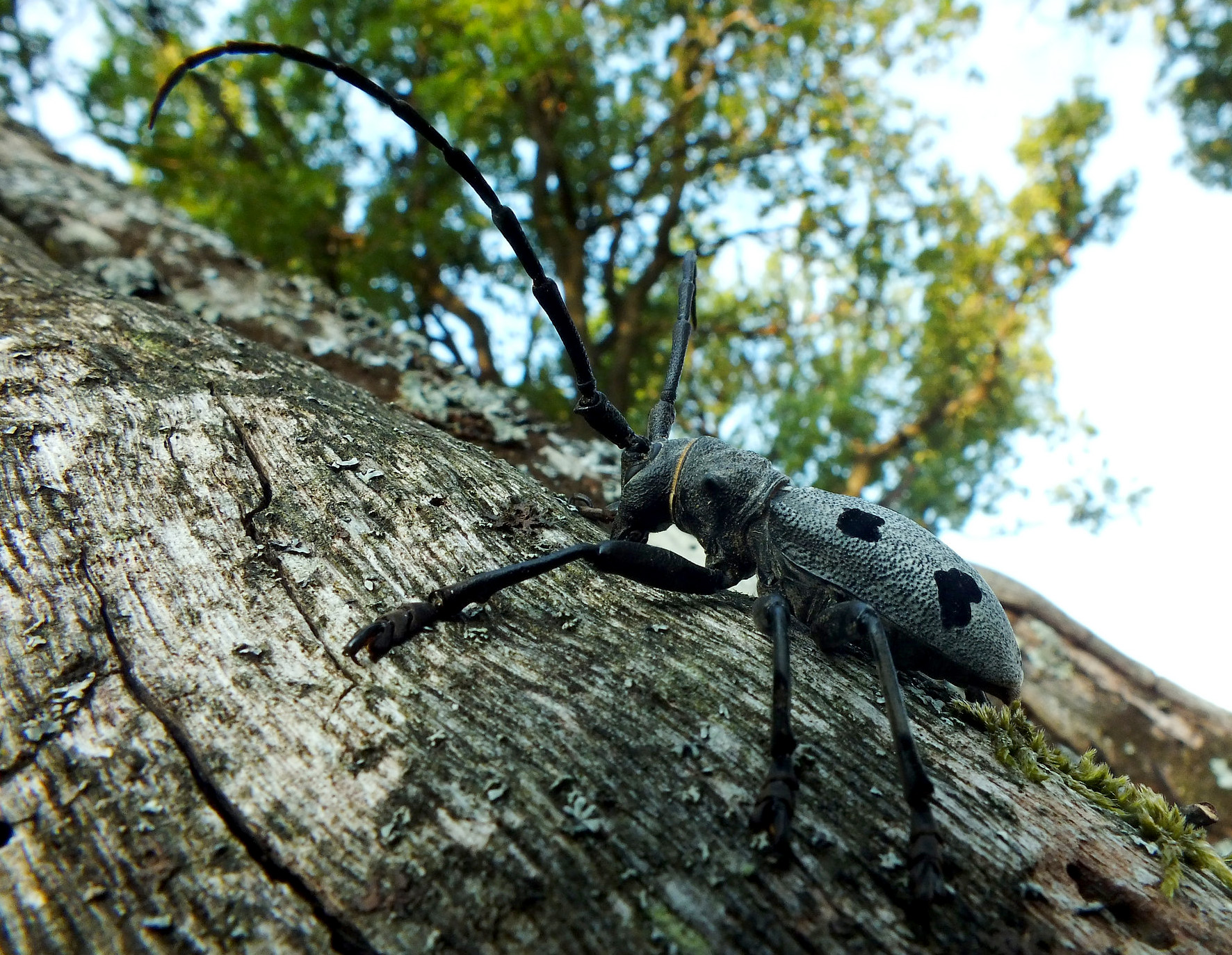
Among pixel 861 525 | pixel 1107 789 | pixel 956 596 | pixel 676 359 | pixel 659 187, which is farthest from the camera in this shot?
pixel 659 187

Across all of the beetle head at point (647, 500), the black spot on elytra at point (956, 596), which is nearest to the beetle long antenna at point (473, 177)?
the beetle head at point (647, 500)

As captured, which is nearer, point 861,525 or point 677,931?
point 677,931

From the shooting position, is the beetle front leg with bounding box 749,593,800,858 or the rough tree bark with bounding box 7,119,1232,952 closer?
the rough tree bark with bounding box 7,119,1232,952

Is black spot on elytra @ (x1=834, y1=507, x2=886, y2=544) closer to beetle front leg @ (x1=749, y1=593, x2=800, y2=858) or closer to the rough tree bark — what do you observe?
the rough tree bark

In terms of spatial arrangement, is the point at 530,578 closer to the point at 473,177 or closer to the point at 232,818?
the point at 232,818

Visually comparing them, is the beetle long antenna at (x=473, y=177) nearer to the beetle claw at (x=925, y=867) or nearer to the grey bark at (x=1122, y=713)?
the beetle claw at (x=925, y=867)

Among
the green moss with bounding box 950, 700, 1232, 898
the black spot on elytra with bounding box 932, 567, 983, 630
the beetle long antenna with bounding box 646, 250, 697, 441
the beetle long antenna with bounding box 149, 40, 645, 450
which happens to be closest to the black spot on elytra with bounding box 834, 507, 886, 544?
the black spot on elytra with bounding box 932, 567, 983, 630

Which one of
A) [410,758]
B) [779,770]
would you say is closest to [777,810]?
[779,770]

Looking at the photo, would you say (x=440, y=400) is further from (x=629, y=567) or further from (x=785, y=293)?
(x=785, y=293)
